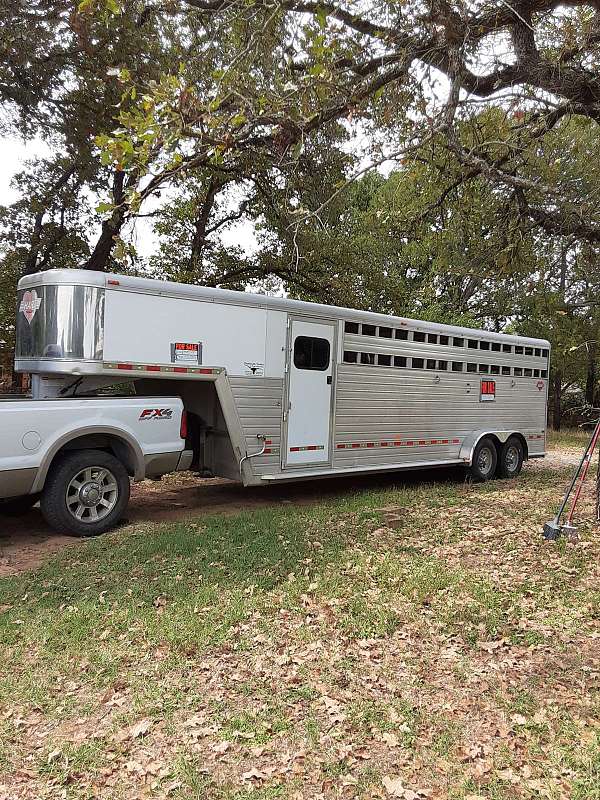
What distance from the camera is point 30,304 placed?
7148 millimetres

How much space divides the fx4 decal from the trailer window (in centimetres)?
193

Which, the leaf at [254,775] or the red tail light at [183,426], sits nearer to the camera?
the leaf at [254,775]

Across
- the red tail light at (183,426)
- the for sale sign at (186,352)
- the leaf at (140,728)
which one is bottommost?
the leaf at (140,728)

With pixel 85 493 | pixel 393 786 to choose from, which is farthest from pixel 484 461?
pixel 393 786

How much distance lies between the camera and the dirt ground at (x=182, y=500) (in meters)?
6.53

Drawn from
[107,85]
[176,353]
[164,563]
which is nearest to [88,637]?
[164,563]

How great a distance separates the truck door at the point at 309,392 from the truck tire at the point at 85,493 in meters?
2.32

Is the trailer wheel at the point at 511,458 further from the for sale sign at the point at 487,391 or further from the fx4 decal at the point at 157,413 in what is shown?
the fx4 decal at the point at 157,413

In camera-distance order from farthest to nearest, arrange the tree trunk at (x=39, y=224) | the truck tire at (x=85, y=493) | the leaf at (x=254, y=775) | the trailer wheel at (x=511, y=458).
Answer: the tree trunk at (x=39, y=224)
the trailer wheel at (x=511, y=458)
the truck tire at (x=85, y=493)
the leaf at (x=254, y=775)

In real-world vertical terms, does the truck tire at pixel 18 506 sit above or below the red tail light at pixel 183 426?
below

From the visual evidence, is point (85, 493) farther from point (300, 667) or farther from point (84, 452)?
point (300, 667)

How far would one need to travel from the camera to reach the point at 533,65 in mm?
6676

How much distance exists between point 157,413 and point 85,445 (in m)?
0.92

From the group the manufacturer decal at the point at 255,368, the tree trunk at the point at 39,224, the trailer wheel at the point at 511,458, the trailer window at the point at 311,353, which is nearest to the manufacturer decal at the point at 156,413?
the manufacturer decal at the point at 255,368
